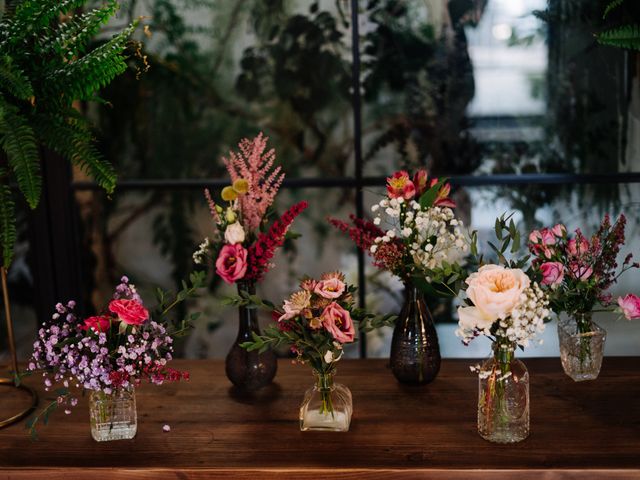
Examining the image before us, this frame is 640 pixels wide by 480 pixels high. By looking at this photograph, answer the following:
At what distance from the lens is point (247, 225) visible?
171 cm

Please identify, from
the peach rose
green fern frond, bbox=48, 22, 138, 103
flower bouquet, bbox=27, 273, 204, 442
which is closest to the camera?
the peach rose

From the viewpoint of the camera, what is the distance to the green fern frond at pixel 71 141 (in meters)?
1.66

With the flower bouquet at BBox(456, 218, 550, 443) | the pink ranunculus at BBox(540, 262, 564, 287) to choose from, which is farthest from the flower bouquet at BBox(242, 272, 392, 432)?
the pink ranunculus at BBox(540, 262, 564, 287)

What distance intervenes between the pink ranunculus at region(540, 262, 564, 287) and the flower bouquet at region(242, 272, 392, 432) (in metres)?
0.32

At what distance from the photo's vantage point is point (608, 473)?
1.40 metres

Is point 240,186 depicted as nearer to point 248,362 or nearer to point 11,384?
point 248,362

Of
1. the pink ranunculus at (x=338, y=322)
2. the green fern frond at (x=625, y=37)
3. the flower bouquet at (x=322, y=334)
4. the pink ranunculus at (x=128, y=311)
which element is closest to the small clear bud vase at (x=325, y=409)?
the flower bouquet at (x=322, y=334)

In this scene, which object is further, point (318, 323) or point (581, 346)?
point (581, 346)

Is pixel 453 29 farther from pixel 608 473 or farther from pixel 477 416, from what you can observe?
pixel 608 473

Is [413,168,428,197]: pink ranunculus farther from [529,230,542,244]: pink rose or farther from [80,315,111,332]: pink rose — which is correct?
[80,315,111,332]: pink rose

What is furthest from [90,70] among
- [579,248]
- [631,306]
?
[631,306]

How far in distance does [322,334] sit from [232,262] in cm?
26

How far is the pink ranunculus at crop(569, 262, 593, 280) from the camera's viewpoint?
1664mm

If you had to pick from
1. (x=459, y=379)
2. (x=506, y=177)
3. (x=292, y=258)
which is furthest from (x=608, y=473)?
(x=292, y=258)
